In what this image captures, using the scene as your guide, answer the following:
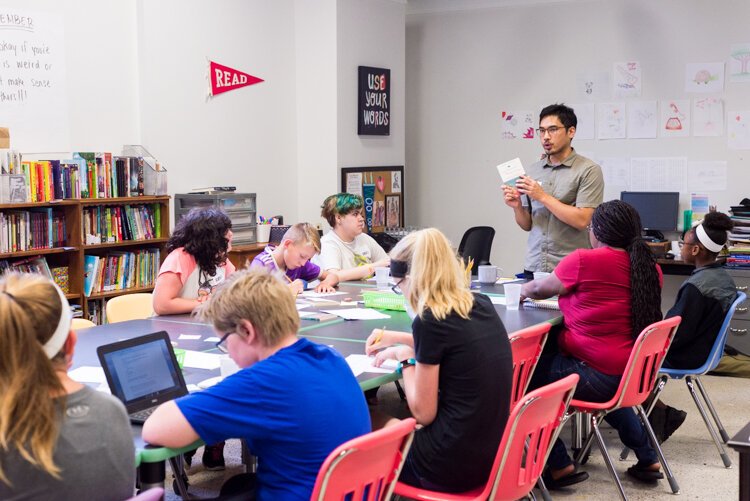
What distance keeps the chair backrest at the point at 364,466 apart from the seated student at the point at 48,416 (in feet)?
1.50

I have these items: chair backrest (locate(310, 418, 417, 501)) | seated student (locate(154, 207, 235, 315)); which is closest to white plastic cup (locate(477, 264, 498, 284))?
seated student (locate(154, 207, 235, 315))

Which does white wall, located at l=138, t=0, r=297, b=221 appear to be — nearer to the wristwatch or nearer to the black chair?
the black chair

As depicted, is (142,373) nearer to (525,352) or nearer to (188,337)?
(188,337)

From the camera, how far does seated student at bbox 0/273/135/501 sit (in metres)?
1.61

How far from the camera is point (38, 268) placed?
4848 mm

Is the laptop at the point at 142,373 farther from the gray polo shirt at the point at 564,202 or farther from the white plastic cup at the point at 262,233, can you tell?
the white plastic cup at the point at 262,233

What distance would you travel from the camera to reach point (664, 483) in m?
3.91

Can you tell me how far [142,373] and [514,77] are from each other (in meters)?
5.69

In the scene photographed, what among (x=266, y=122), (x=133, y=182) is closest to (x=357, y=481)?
(x=133, y=182)

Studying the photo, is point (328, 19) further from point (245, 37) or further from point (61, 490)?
point (61, 490)

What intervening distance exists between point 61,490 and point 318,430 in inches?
24.3

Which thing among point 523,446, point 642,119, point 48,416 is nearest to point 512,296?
point 523,446

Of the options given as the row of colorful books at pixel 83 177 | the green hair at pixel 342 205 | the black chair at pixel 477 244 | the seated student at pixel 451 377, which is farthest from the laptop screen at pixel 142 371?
the black chair at pixel 477 244

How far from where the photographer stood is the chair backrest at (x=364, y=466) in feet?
6.49
